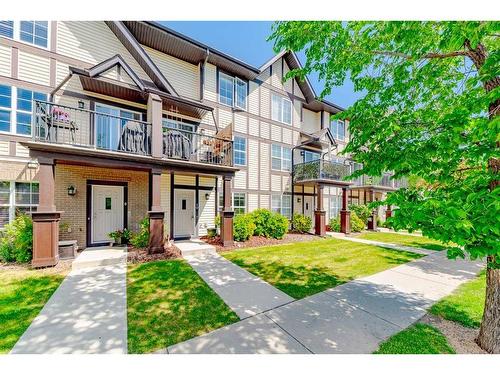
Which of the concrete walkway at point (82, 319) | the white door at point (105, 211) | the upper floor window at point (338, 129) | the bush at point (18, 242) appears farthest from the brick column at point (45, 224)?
the upper floor window at point (338, 129)

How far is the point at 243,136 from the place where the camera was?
1364 centimetres

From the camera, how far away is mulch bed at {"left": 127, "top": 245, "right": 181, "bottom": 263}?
7.62 m

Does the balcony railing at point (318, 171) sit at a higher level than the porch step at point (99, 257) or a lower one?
higher

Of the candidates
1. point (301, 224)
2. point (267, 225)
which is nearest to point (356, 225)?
point (301, 224)

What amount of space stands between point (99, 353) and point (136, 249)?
630 cm

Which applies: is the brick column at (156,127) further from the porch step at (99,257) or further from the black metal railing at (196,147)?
the porch step at (99,257)

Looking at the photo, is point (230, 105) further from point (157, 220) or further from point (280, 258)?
point (280, 258)

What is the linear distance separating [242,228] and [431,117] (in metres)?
8.59

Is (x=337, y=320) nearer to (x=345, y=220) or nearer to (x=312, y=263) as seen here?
(x=312, y=263)

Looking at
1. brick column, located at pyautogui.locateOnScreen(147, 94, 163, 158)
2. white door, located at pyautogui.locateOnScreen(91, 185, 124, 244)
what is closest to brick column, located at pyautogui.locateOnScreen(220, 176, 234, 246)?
brick column, located at pyautogui.locateOnScreen(147, 94, 163, 158)

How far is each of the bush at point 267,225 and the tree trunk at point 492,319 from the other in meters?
9.02

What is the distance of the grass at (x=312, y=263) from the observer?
6000mm

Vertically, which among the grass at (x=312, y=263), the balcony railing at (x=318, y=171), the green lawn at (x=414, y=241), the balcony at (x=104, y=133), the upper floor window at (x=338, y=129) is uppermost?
the upper floor window at (x=338, y=129)

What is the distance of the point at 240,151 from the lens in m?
13.6
